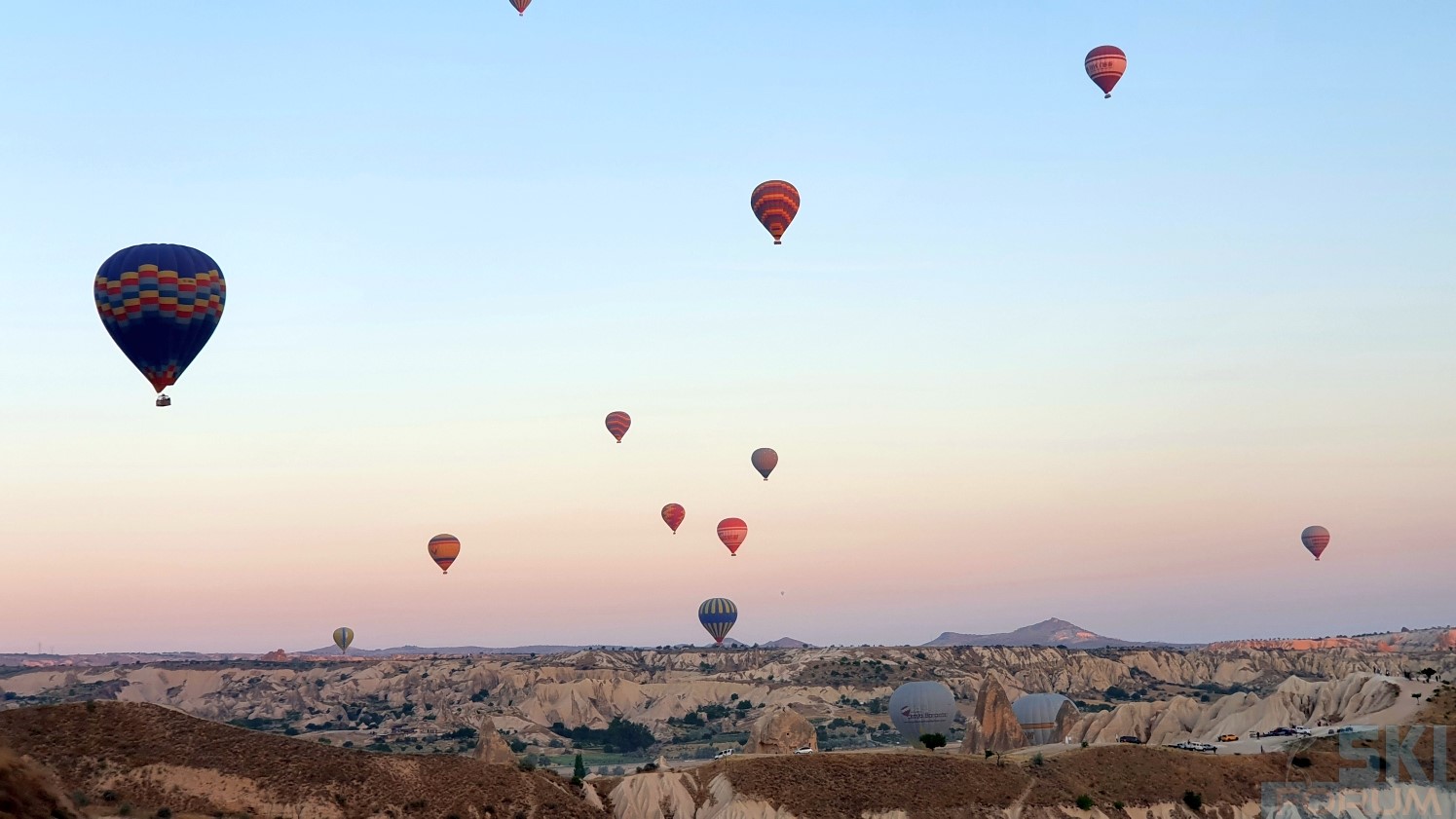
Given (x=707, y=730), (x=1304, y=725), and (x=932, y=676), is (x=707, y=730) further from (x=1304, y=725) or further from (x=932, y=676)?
(x=1304, y=725)

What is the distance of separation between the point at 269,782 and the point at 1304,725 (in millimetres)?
88544

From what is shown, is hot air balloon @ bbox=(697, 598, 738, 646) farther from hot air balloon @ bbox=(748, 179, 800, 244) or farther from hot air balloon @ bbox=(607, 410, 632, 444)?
hot air balloon @ bbox=(748, 179, 800, 244)

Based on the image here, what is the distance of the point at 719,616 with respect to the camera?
502ft

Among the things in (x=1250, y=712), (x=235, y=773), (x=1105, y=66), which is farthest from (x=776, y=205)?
(x=1250, y=712)

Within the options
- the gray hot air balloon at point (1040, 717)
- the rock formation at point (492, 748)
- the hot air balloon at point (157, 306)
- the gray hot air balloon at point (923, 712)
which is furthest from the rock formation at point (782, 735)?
the hot air balloon at point (157, 306)

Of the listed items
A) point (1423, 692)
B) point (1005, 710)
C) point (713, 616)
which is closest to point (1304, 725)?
point (1423, 692)

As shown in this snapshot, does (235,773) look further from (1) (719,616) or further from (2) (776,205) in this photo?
(1) (719,616)

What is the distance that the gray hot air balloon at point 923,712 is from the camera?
352 feet

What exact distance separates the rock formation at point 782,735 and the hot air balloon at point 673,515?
5648cm

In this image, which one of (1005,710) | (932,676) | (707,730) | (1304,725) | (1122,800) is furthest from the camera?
(932,676)

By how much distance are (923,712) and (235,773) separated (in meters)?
59.0

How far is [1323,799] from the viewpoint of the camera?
83.7 meters

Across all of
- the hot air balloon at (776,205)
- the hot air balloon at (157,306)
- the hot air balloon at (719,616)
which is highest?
the hot air balloon at (776,205)

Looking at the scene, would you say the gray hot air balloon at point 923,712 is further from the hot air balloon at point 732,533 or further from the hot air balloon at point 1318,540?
the hot air balloon at point 1318,540
